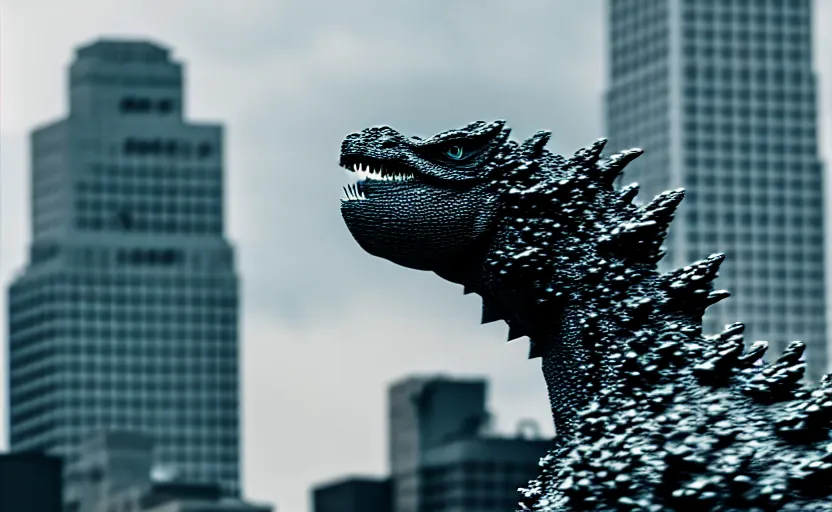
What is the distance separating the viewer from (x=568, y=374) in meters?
15.0

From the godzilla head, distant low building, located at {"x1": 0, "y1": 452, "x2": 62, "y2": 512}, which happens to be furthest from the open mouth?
distant low building, located at {"x1": 0, "y1": 452, "x2": 62, "y2": 512}

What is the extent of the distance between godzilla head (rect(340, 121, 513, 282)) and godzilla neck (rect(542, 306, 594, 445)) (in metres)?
0.70

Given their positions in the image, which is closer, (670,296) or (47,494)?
(670,296)

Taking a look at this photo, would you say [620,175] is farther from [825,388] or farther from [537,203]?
[825,388]

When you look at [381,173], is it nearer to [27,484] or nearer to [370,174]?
[370,174]

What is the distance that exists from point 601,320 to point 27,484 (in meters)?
58.7

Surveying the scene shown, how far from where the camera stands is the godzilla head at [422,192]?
1517cm

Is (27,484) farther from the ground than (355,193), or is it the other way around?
(27,484)

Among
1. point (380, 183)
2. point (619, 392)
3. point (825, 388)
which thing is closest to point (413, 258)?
point (380, 183)

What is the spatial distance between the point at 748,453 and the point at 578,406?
1.18 metres

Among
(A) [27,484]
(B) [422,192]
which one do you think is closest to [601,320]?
(B) [422,192]

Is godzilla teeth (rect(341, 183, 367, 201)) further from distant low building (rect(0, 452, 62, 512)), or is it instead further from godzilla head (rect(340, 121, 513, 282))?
distant low building (rect(0, 452, 62, 512))

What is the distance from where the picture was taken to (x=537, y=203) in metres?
15.0

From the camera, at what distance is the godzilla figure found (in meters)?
14.0
